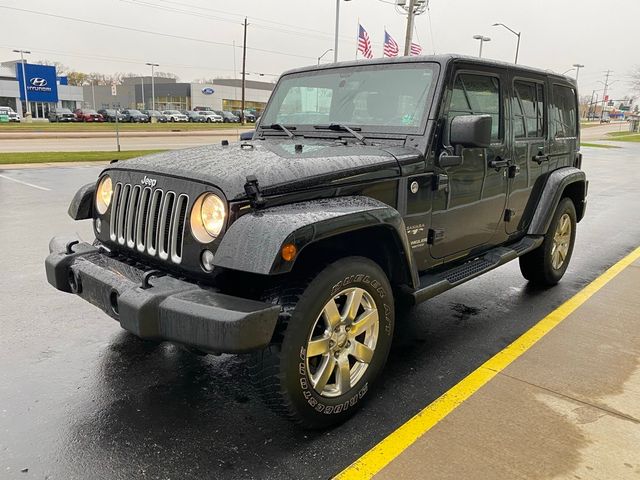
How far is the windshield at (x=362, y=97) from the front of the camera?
3.69 m

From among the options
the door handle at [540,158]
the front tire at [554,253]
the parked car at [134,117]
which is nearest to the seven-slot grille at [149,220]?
the door handle at [540,158]

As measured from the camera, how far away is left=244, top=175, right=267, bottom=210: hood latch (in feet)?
8.56

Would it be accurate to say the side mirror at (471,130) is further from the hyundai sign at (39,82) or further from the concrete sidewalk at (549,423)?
the hyundai sign at (39,82)

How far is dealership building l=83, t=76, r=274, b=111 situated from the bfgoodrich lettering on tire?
85378 millimetres

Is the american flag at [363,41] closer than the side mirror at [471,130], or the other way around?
the side mirror at [471,130]

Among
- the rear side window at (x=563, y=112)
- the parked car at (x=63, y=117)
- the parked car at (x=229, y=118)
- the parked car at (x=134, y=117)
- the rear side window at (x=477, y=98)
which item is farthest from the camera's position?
the parked car at (x=229, y=118)

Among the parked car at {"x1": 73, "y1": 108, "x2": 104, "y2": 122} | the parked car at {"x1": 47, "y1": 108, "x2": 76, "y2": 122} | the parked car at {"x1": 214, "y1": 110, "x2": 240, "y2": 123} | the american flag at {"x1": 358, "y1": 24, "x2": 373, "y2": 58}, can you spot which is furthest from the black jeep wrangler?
the parked car at {"x1": 214, "y1": 110, "x2": 240, "y2": 123}

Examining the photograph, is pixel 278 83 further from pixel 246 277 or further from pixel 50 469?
pixel 50 469

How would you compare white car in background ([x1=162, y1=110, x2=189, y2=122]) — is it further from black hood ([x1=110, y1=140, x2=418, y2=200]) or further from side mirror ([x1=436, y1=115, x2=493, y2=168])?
side mirror ([x1=436, y1=115, x2=493, y2=168])

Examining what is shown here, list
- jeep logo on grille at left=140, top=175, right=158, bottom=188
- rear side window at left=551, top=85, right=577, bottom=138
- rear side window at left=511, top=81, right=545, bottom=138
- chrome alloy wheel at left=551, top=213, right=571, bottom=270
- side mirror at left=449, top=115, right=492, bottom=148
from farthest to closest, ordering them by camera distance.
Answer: chrome alloy wheel at left=551, top=213, right=571, bottom=270, rear side window at left=551, top=85, right=577, bottom=138, rear side window at left=511, top=81, right=545, bottom=138, side mirror at left=449, top=115, right=492, bottom=148, jeep logo on grille at left=140, top=175, right=158, bottom=188

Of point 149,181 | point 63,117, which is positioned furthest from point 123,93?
point 149,181

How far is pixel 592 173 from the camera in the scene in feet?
58.1

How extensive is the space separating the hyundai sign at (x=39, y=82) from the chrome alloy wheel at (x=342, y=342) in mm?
69385

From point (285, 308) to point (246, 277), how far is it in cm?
29
